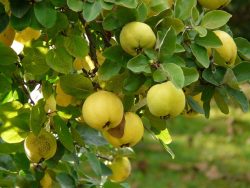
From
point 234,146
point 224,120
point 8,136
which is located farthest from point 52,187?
point 224,120

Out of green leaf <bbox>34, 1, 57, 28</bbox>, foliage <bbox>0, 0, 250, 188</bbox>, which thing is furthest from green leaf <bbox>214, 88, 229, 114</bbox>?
green leaf <bbox>34, 1, 57, 28</bbox>

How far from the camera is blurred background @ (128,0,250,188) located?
4466 millimetres

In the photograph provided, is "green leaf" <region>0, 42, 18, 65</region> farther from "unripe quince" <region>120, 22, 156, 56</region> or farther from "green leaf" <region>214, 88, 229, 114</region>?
"green leaf" <region>214, 88, 229, 114</region>

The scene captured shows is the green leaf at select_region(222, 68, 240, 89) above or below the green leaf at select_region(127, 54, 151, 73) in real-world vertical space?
below

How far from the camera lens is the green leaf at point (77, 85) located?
100 cm

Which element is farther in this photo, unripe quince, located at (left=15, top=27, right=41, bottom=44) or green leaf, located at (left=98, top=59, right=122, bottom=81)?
unripe quince, located at (left=15, top=27, right=41, bottom=44)

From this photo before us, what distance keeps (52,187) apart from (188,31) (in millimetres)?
590

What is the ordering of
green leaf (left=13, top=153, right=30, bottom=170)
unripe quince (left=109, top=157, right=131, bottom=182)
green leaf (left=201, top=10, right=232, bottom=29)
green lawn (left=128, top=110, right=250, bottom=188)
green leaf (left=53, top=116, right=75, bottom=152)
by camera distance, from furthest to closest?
green lawn (left=128, top=110, right=250, bottom=188)
unripe quince (left=109, top=157, right=131, bottom=182)
green leaf (left=13, top=153, right=30, bottom=170)
green leaf (left=53, top=116, right=75, bottom=152)
green leaf (left=201, top=10, right=232, bottom=29)

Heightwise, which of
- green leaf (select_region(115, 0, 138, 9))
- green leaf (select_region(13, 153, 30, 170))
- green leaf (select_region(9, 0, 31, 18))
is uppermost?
green leaf (select_region(115, 0, 138, 9))

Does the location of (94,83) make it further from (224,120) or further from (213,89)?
(224,120)

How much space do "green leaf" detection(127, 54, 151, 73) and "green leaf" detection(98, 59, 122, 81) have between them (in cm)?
5

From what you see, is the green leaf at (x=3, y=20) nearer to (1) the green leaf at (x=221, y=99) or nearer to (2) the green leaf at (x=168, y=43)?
(2) the green leaf at (x=168, y=43)

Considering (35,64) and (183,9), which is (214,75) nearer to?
(183,9)

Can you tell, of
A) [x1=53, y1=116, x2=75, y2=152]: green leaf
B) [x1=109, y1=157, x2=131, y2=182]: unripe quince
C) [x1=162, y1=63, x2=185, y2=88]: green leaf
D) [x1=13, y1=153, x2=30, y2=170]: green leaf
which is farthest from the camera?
[x1=109, y1=157, x2=131, y2=182]: unripe quince
